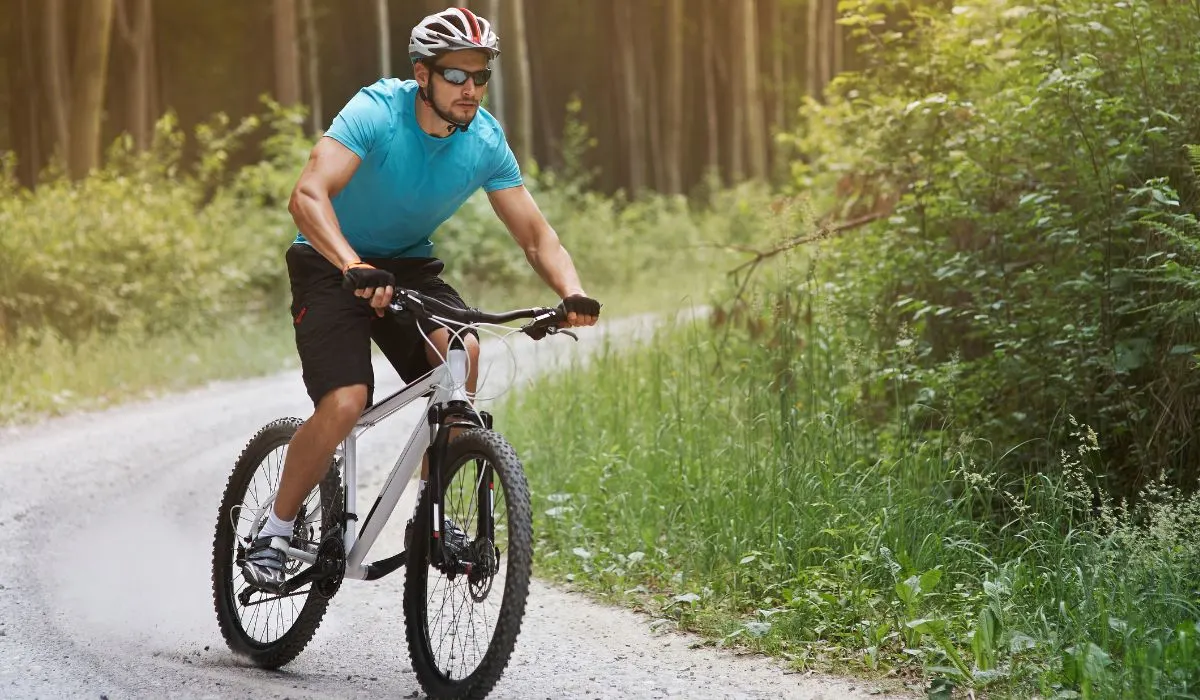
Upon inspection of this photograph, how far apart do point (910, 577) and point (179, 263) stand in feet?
38.8

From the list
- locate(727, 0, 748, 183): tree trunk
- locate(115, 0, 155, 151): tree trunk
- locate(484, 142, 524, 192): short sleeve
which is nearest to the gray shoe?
locate(484, 142, 524, 192): short sleeve

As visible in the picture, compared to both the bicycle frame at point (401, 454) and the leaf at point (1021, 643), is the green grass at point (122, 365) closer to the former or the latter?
the bicycle frame at point (401, 454)

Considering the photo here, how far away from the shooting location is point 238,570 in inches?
198

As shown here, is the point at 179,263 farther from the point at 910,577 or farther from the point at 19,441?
the point at 910,577

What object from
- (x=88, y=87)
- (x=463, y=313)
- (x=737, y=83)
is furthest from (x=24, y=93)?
(x=463, y=313)

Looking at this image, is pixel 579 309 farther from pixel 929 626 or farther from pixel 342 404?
pixel 929 626

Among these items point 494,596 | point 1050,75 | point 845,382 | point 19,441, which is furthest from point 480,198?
point 494,596

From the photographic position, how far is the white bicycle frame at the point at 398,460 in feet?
14.0

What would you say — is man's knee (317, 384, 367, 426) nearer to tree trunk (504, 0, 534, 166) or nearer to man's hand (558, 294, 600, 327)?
man's hand (558, 294, 600, 327)

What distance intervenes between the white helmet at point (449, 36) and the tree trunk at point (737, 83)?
27439 mm

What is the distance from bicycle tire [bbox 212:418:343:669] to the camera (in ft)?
15.4

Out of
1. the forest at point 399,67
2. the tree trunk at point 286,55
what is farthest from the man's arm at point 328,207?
the tree trunk at point 286,55

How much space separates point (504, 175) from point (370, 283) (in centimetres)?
98

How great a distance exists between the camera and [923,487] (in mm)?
5828
